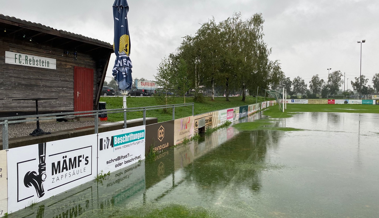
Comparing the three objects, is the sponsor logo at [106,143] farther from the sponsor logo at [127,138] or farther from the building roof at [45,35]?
the building roof at [45,35]

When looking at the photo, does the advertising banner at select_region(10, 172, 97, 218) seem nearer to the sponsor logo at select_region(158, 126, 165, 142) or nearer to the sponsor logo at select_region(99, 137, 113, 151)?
the sponsor logo at select_region(99, 137, 113, 151)

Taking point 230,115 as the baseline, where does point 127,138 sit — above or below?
above

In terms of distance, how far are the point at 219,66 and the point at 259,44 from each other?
16.0 m

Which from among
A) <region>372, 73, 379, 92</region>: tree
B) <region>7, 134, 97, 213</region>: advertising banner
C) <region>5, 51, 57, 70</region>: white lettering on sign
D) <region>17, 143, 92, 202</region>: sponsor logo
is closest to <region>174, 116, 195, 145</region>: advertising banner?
<region>7, 134, 97, 213</region>: advertising banner

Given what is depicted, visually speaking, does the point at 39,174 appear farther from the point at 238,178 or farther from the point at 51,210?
the point at 238,178

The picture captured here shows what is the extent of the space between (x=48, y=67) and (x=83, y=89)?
1.98 meters

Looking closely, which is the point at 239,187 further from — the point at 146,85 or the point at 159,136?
the point at 146,85

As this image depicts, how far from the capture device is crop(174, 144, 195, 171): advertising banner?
324 inches

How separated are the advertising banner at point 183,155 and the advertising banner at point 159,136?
0.52m

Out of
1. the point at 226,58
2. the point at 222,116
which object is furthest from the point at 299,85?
the point at 222,116

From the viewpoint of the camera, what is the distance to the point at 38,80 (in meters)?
10.2

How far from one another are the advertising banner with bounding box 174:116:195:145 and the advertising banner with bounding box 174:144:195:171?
479 millimetres

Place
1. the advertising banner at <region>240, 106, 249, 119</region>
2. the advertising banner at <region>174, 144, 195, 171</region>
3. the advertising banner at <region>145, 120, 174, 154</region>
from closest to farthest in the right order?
1. the advertising banner at <region>174, 144, 195, 171</region>
2. the advertising banner at <region>145, 120, 174, 154</region>
3. the advertising banner at <region>240, 106, 249, 119</region>

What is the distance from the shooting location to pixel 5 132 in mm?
4492
